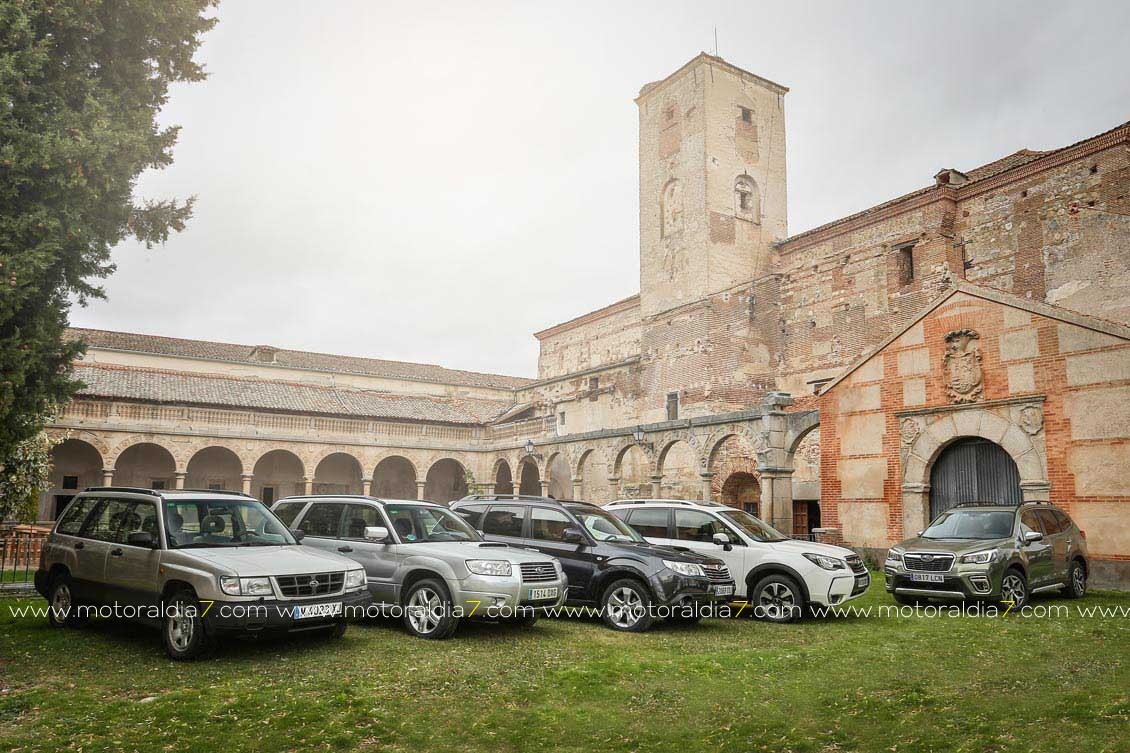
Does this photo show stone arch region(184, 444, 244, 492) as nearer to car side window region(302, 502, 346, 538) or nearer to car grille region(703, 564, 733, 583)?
car side window region(302, 502, 346, 538)

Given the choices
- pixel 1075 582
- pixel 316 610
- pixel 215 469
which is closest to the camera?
pixel 316 610

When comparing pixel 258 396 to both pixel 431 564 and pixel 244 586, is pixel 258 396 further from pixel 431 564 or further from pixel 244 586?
pixel 244 586

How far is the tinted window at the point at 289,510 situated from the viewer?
10547 mm

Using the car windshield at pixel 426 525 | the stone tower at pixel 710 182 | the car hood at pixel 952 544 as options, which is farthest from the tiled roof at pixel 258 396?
the car hood at pixel 952 544

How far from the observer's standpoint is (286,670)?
22.5 ft

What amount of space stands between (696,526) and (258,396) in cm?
2680

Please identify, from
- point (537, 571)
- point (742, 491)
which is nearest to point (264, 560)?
point (537, 571)

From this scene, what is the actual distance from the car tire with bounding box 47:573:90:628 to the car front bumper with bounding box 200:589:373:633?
2.72 metres

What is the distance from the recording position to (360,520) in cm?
984

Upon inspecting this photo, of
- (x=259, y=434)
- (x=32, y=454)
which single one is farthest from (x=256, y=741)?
(x=259, y=434)

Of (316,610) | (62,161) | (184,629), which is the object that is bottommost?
(184,629)

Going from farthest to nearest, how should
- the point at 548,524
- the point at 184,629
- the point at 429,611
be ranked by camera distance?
1. the point at 548,524
2. the point at 429,611
3. the point at 184,629

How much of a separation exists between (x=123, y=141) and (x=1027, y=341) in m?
14.6

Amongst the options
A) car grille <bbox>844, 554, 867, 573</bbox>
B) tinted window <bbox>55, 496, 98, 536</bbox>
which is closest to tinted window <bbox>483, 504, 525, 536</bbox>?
car grille <bbox>844, 554, 867, 573</bbox>
